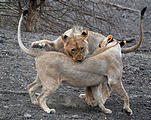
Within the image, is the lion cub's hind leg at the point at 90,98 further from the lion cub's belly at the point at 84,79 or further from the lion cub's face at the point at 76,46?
the lion cub's face at the point at 76,46

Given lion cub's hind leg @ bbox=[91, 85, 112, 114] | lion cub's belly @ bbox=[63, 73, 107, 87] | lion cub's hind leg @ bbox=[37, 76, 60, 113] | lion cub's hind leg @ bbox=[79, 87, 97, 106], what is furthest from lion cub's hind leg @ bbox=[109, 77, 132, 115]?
lion cub's hind leg @ bbox=[37, 76, 60, 113]

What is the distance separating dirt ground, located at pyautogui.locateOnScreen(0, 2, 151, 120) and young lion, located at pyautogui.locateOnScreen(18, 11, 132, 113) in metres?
0.22

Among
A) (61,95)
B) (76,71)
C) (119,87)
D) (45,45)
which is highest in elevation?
(45,45)

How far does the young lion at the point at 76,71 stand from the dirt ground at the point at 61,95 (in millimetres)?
224

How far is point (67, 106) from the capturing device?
602 cm

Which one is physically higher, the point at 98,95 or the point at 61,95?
the point at 98,95

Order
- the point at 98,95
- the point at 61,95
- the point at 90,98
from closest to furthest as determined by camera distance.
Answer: the point at 98,95
the point at 90,98
the point at 61,95

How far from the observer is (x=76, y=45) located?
224 inches

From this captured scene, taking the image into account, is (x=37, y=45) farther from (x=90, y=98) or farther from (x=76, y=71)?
(x=90, y=98)

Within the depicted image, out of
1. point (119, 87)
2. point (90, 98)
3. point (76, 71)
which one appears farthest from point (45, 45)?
point (119, 87)

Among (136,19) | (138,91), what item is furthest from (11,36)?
(136,19)

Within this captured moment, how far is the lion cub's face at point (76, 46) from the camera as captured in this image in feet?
18.5

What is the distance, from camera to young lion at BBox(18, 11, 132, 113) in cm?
552

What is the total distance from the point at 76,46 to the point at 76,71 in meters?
0.34
